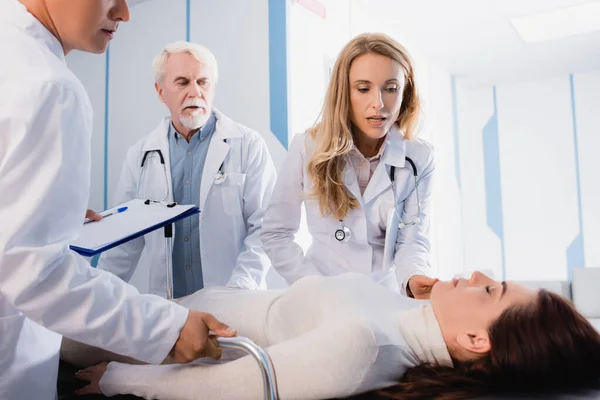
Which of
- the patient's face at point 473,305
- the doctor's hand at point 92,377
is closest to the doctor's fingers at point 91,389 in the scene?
the doctor's hand at point 92,377

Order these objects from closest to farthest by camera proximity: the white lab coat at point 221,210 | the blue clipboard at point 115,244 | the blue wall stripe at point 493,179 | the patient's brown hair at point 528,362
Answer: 1. the patient's brown hair at point 528,362
2. the blue clipboard at point 115,244
3. the white lab coat at point 221,210
4. the blue wall stripe at point 493,179

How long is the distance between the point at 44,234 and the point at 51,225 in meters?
0.02

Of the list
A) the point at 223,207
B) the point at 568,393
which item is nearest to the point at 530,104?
the point at 223,207

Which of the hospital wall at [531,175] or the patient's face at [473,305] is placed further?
the hospital wall at [531,175]

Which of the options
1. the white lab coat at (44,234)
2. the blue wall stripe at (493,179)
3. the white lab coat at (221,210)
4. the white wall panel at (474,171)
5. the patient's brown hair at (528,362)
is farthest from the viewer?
the white wall panel at (474,171)

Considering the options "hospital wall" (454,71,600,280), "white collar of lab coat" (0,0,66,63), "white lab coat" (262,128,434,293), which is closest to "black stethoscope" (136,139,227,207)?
"white lab coat" (262,128,434,293)

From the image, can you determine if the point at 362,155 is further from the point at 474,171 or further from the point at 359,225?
the point at 474,171

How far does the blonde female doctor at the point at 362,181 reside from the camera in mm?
1764

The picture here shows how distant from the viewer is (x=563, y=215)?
16.9 ft

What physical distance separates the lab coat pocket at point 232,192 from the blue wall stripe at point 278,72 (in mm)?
732

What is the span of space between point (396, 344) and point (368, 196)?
0.78m

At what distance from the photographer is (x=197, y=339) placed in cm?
102

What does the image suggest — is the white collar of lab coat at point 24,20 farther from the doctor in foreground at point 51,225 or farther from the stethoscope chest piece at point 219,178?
the stethoscope chest piece at point 219,178

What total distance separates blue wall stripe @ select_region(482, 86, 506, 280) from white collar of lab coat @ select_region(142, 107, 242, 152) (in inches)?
149
